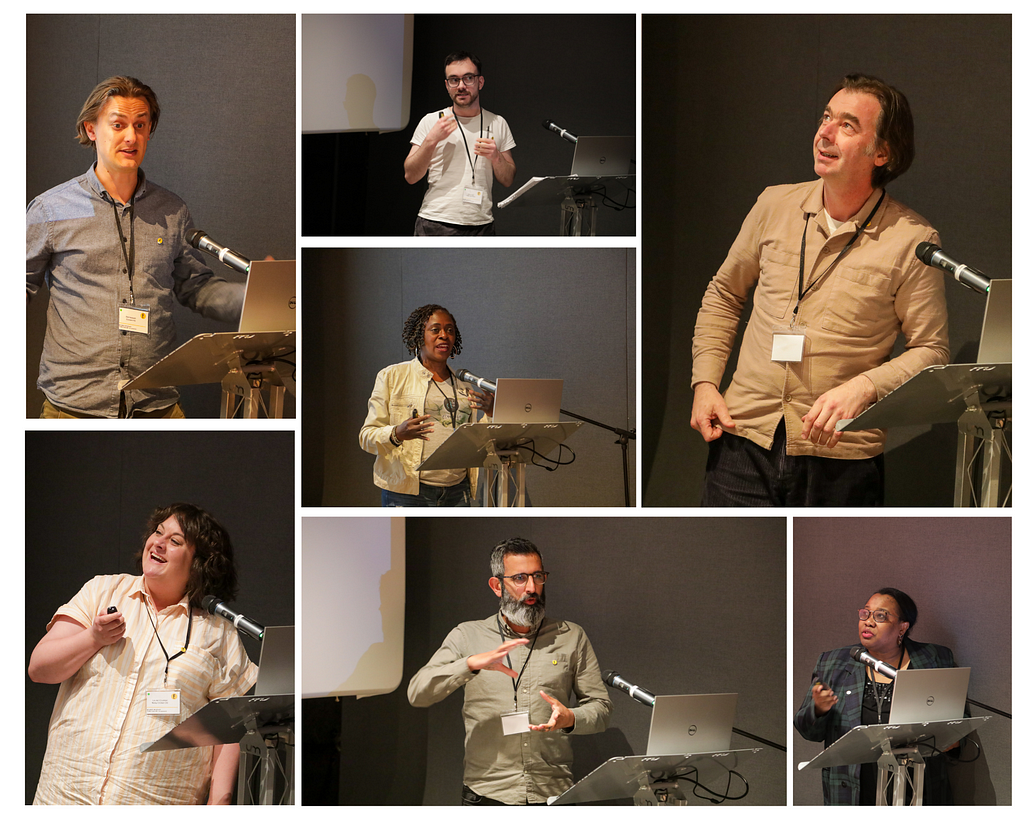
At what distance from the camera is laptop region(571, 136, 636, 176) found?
10.8 feet

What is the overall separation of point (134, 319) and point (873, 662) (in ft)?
9.11

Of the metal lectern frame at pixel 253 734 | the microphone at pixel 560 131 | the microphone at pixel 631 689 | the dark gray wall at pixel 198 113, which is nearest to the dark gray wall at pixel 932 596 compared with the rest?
the microphone at pixel 631 689

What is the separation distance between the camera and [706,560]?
3.46m

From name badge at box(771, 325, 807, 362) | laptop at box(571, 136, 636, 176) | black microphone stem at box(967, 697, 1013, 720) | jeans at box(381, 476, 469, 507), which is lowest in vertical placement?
black microphone stem at box(967, 697, 1013, 720)

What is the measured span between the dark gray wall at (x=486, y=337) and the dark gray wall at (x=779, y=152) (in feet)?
0.48

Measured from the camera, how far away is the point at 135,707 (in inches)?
123

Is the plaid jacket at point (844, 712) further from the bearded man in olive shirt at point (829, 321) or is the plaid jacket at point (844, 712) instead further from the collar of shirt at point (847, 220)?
the collar of shirt at point (847, 220)

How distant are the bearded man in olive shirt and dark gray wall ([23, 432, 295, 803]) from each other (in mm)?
1524

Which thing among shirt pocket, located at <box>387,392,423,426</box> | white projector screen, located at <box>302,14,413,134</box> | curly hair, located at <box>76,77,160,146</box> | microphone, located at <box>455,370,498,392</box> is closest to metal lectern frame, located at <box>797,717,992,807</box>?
microphone, located at <box>455,370,498,392</box>

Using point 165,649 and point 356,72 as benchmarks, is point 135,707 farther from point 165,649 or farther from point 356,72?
point 356,72

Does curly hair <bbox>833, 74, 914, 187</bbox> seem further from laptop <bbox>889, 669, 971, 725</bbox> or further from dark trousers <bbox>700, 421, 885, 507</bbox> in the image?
laptop <bbox>889, 669, 971, 725</bbox>

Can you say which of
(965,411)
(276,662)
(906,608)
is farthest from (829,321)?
(276,662)

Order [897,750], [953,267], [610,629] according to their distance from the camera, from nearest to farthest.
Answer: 1. [953,267]
2. [897,750]
3. [610,629]

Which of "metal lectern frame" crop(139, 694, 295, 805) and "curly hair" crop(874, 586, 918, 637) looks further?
"curly hair" crop(874, 586, 918, 637)
